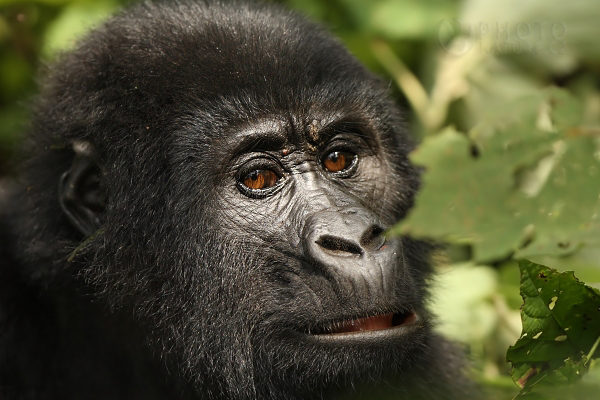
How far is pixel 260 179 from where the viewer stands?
10.0 feet

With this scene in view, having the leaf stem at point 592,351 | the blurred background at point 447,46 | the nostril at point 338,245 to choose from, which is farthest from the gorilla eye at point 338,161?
the blurred background at point 447,46

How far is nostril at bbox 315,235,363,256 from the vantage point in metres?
2.67

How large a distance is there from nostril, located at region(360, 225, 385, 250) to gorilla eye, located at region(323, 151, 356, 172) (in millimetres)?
557

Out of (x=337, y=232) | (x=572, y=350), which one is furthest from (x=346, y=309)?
(x=572, y=350)

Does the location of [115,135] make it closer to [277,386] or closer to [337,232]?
[337,232]

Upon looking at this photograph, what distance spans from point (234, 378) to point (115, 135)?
1.20 metres

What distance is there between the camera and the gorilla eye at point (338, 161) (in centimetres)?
324

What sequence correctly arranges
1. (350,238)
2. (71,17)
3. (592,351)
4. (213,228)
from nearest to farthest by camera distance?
(592,351)
(350,238)
(213,228)
(71,17)

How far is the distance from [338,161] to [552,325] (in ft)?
4.59

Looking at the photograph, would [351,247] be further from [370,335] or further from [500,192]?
[500,192]

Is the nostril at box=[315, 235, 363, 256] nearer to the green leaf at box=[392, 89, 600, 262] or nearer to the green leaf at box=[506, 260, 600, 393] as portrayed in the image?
the green leaf at box=[506, 260, 600, 393]

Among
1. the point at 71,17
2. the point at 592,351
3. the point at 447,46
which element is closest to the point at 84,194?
the point at 592,351

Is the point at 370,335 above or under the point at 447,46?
under

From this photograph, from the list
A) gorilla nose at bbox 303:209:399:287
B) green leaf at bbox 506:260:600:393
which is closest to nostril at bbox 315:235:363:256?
gorilla nose at bbox 303:209:399:287
